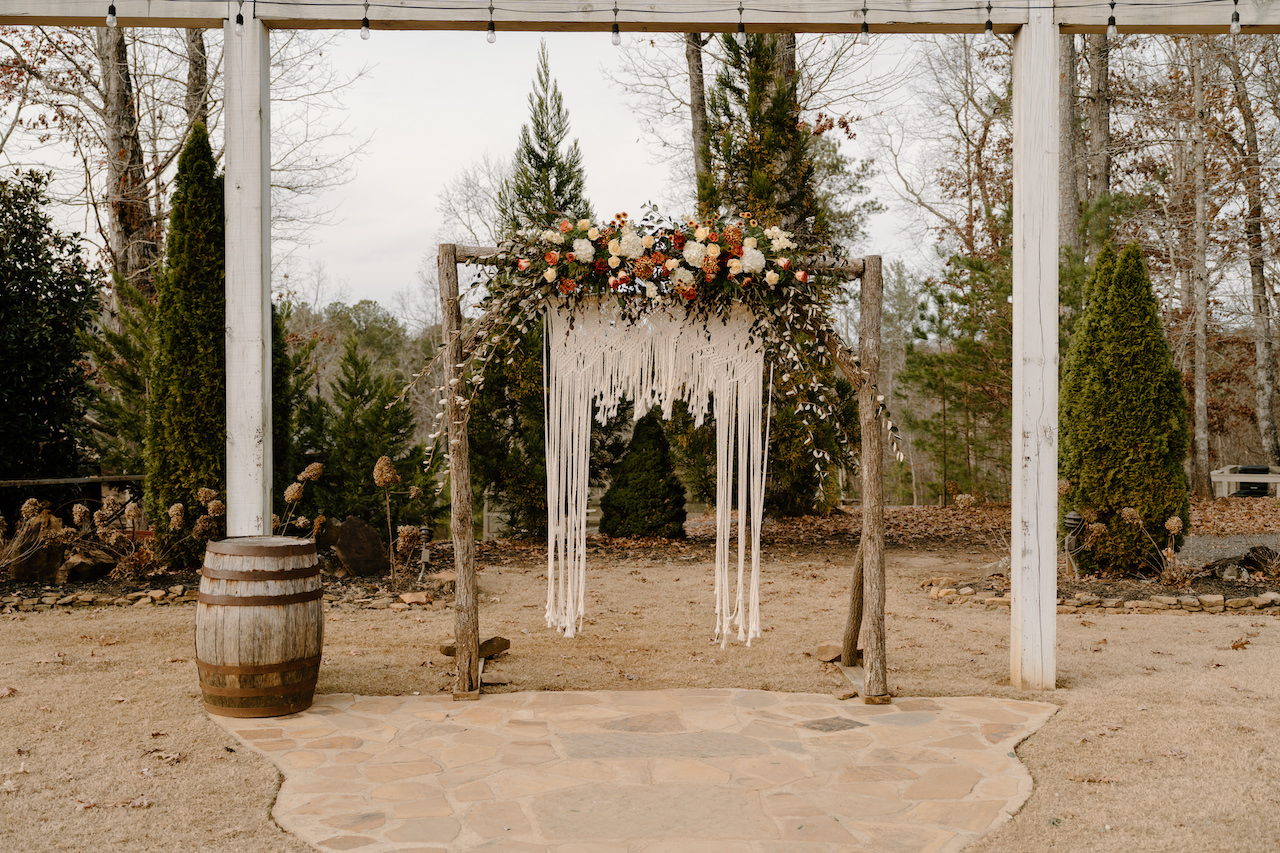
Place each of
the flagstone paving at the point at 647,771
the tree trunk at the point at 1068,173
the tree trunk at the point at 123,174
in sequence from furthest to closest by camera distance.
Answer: the tree trunk at the point at 123,174 < the tree trunk at the point at 1068,173 < the flagstone paving at the point at 647,771

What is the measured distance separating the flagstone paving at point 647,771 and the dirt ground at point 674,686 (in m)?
0.15

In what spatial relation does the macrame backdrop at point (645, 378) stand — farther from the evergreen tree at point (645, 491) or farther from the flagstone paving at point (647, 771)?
the evergreen tree at point (645, 491)

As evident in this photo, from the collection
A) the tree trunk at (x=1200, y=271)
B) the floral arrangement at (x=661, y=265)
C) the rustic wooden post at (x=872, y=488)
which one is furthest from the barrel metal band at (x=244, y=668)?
the tree trunk at (x=1200, y=271)

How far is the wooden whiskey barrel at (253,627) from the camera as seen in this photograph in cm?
350

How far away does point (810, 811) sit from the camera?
276 centimetres

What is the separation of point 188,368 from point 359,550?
1.95 metres

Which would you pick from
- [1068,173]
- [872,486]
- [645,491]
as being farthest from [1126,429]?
[1068,173]

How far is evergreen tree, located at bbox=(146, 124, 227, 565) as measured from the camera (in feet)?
21.4

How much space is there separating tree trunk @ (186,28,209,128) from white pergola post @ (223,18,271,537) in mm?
8794

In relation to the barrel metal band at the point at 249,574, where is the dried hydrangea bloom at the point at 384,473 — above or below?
above

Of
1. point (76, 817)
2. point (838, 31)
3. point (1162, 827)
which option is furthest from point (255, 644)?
point (838, 31)

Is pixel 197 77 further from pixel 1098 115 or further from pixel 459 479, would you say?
pixel 1098 115

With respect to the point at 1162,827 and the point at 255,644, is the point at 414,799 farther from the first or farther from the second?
the point at 1162,827

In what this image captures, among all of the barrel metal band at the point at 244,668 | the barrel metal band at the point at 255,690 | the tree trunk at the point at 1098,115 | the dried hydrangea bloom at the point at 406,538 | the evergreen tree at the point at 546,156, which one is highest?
the tree trunk at the point at 1098,115
